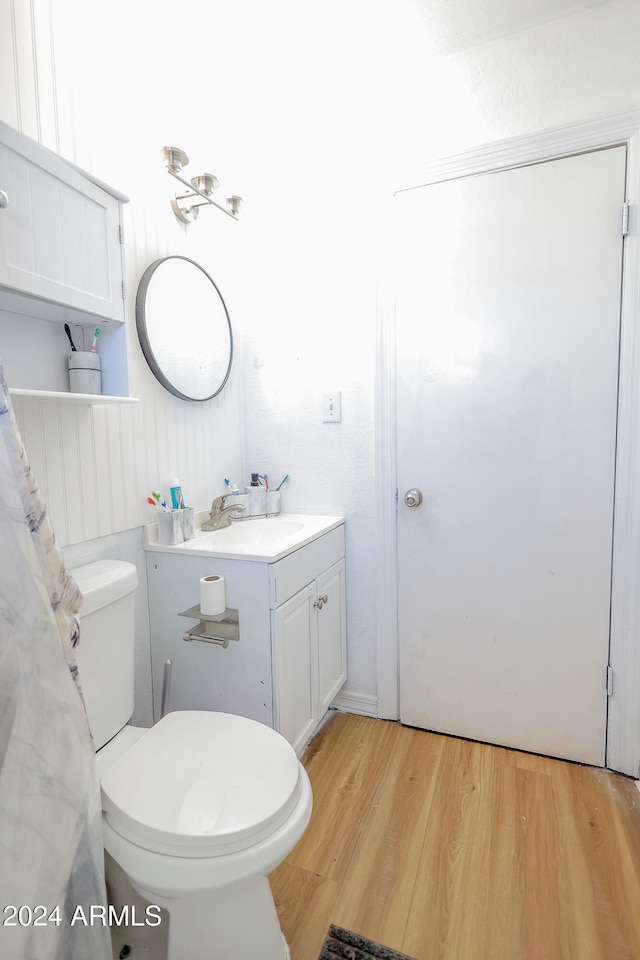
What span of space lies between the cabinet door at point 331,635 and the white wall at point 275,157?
71 mm

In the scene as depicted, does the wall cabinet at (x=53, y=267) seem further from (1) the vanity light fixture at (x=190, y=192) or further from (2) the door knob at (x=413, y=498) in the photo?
(2) the door knob at (x=413, y=498)

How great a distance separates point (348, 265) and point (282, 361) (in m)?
0.44

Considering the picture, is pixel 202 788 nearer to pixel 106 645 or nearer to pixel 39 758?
pixel 39 758

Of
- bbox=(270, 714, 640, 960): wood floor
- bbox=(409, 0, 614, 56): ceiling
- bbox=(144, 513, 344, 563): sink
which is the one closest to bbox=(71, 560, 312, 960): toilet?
bbox=(270, 714, 640, 960): wood floor

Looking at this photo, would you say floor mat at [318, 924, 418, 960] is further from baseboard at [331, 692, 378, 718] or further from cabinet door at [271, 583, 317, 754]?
baseboard at [331, 692, 378, 718]

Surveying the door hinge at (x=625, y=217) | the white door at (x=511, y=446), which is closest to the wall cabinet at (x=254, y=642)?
the white door at (x=511, y=446)

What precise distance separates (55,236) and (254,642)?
1.11m

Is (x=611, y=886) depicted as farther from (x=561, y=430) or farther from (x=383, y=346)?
(x=383, y=346)

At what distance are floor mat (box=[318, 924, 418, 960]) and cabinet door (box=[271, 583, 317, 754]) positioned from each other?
0.45 m

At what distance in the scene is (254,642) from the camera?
4.41ft

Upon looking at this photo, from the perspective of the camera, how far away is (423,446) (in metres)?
1.71

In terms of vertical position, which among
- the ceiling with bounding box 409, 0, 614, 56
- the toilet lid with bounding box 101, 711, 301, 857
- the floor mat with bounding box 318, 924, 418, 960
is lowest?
the floor mat with bounding box 318, 924, 418, 960

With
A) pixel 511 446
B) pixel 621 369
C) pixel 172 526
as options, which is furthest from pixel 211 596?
pixel 621 369

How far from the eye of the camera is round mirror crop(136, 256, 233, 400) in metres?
1.49
